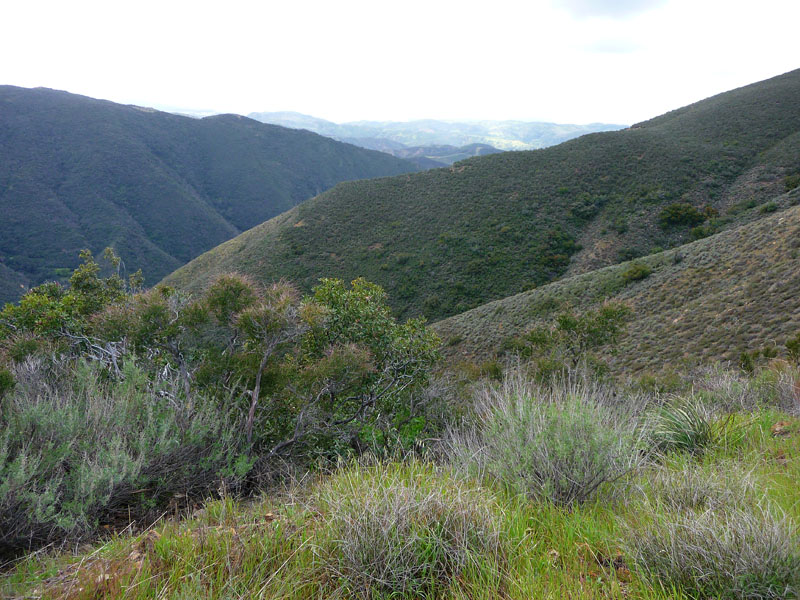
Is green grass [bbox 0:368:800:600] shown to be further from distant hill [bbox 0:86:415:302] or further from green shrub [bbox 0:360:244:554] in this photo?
distant hill [bbox 0:86:415:302]

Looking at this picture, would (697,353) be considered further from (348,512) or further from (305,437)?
(348,512)

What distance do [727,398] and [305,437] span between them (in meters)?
4.95

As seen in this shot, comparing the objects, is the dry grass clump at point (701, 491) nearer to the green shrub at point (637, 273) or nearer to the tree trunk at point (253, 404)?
the tree trunk at point (253, 404)

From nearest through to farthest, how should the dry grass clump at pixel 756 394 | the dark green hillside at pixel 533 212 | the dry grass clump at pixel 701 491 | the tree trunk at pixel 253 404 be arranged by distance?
the dry grass clump at pixel 701 491 → the tree trunk at pixel 253 404 → the dry grass clump at pixel 756 394 → the dark green hillside at pixel 533 212

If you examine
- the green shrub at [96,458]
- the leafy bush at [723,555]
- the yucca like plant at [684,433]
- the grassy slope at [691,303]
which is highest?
the leafy bush at [723,555]

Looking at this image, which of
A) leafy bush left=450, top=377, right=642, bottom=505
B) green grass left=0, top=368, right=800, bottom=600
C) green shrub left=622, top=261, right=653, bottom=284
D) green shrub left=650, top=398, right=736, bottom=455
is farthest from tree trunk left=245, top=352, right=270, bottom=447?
green shrub left=622, top=261, right=653, bottom=284

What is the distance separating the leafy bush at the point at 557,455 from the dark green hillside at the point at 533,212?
89.6 ft

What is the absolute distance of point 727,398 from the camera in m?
5.16

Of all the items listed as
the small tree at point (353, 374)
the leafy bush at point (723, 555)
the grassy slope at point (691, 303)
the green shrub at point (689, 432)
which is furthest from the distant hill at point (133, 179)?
the leafy bush at point (723, 555)

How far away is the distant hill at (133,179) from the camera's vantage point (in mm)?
67438

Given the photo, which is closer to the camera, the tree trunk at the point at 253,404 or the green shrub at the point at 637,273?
the tree trunk at the point at 253,404

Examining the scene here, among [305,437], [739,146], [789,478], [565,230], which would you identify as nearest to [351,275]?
[565,230]

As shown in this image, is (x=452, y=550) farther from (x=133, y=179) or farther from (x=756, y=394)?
(x=133, y=179)

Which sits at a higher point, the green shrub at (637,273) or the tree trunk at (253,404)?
the tree trunk at (253,404)
